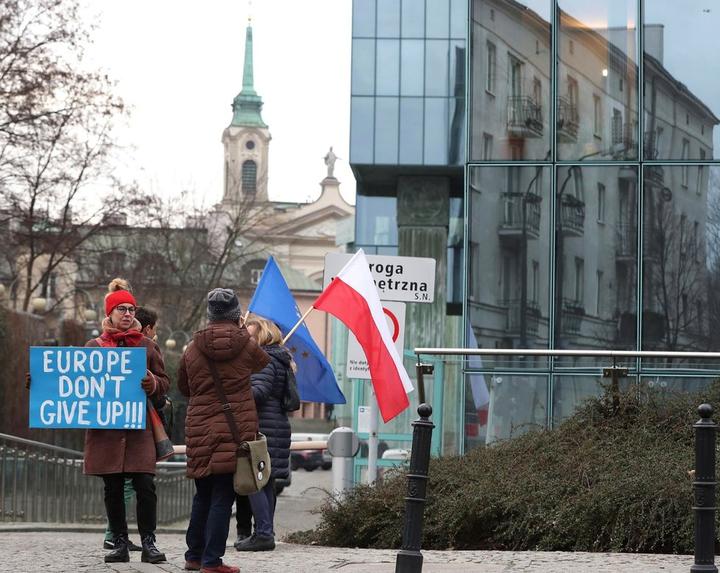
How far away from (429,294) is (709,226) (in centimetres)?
690

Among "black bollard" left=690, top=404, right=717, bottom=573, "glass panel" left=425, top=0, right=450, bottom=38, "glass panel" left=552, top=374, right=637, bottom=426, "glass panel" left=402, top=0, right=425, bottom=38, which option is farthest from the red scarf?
"glass panel" left=425, top=0, right=450, bottom=38

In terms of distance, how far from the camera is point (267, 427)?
36.6 ft

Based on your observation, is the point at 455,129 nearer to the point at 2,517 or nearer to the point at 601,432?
the point at 2,517

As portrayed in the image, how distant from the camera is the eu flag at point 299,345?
12.8 m

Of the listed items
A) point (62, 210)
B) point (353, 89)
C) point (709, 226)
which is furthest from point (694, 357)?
point (62, 210)

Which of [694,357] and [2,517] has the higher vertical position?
[694,357]

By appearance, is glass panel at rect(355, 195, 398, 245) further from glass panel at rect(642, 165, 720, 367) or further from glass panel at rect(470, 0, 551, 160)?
glass panel at rect(642, 165, 720, 367)

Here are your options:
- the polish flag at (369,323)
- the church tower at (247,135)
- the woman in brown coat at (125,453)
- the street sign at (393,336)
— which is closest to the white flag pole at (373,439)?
the street sign at (393,336)

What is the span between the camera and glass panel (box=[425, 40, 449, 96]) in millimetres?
32906

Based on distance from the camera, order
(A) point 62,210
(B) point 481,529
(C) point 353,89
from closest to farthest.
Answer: (B) point 481,529, (C) point 353,89, (A) point 62,210

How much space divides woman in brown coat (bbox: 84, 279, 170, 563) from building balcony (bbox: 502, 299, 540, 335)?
10.7 m

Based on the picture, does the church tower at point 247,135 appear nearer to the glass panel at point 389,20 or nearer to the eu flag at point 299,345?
the glass panel at point 389,20

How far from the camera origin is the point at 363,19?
107 ft

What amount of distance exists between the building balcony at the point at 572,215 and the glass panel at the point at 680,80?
3.57 feet
